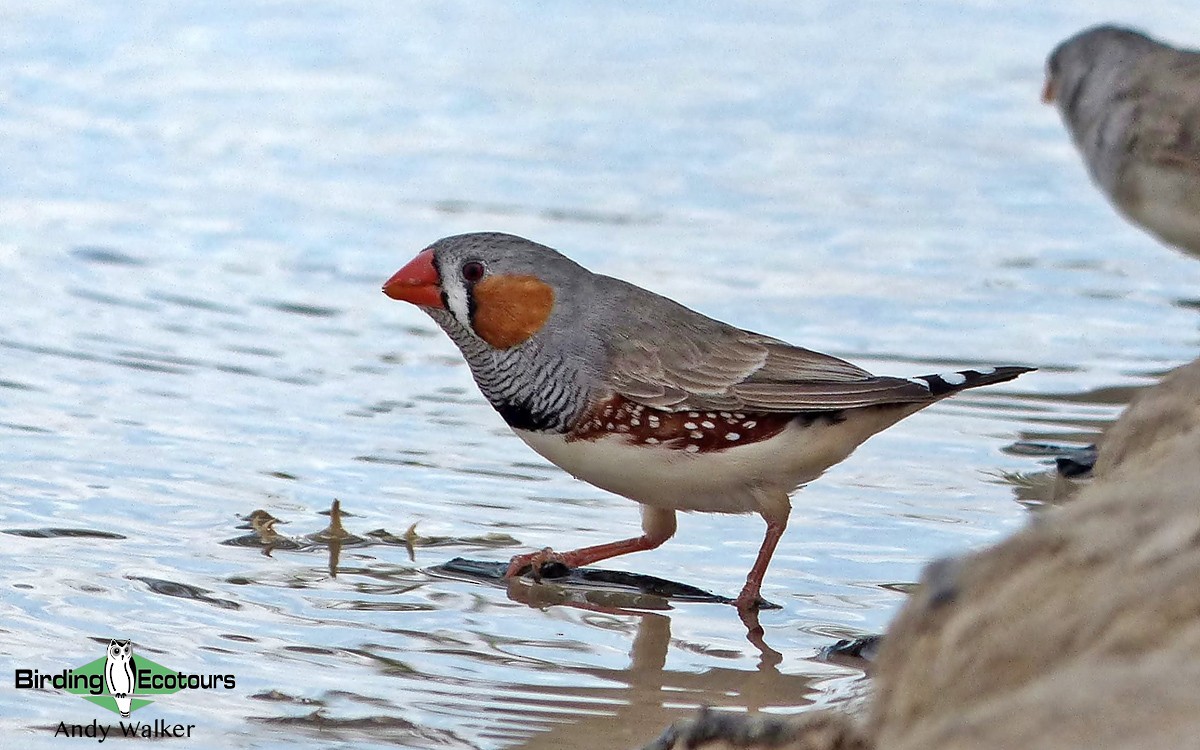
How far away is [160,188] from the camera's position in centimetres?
962

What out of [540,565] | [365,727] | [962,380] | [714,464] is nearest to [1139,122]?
[962,380]

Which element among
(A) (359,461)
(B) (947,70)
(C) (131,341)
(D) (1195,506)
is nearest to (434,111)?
(B) (947,70)

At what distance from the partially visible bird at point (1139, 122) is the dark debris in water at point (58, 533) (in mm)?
4669

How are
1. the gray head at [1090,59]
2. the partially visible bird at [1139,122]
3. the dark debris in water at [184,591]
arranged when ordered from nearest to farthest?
the dark debris in water at [184,591], the partially visible bird at [1139,122], the gray head at [1090,59]

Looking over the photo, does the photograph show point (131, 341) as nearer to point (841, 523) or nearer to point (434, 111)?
point (841, 523)

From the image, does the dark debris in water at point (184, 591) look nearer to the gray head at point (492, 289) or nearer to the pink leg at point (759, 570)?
the gray head at point (492, 289)

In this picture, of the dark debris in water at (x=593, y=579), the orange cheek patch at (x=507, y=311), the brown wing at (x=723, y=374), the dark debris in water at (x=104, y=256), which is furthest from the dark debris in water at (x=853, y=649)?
the dark debris in water at (x=104, y=256)

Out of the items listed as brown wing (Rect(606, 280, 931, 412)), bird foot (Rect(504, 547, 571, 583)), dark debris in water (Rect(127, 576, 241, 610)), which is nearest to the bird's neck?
→ brown wing (Rect(606, 280, 931, 412))

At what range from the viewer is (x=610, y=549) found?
522 cm

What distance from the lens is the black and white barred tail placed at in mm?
5180

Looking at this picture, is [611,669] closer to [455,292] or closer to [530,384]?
[530,384]

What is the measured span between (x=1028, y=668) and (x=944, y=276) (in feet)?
21.2

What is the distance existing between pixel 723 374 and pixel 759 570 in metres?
0.55

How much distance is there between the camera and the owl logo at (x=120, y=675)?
12.8 feet
